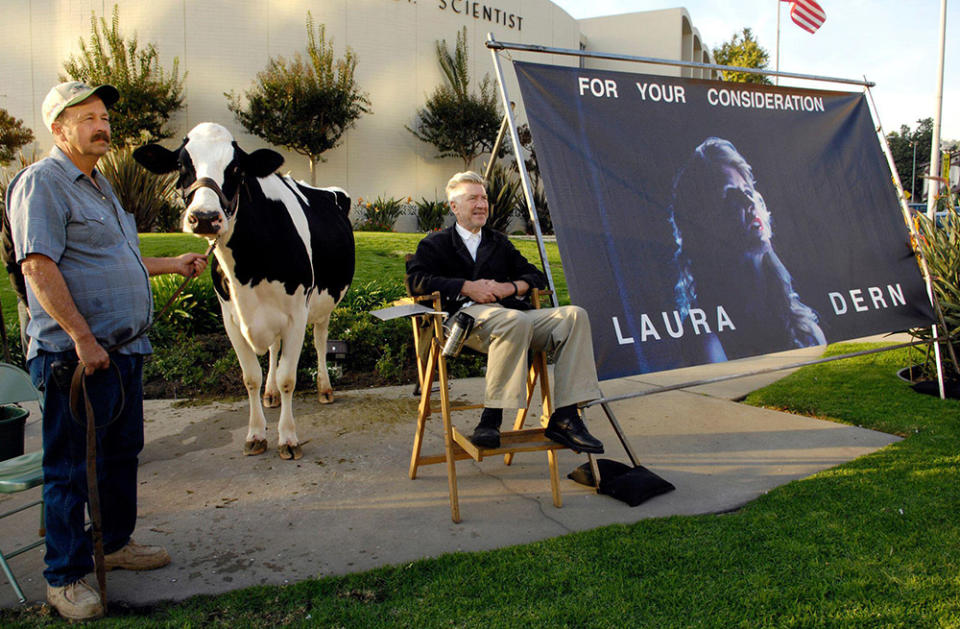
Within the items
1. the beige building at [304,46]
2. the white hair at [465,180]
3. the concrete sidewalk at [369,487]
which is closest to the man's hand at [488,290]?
the white hair at [465,180]

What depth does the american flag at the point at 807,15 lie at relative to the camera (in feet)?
60.7

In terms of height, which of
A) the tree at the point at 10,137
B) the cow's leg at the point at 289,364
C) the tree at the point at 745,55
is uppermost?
the tree at the point at 745,55

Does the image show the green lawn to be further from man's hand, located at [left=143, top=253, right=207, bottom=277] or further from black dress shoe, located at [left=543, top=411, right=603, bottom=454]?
man's hand, located at [left=143, top=253, right=207, bottom=277]

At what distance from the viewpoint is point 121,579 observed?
8.89ft

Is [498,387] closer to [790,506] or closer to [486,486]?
[486,486]

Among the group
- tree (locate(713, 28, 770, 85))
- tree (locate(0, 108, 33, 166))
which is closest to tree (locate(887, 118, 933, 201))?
tree (locate(713, 28, 770, 85))

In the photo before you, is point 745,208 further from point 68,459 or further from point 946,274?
point 68,459

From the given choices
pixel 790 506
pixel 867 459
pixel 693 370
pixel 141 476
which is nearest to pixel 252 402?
pixel 141 476

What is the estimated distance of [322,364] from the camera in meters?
5.64

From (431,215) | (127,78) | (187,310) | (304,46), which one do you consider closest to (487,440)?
(187,310)

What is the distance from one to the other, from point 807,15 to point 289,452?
20073mm

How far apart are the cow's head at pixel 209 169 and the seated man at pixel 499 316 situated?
1075 millimetres

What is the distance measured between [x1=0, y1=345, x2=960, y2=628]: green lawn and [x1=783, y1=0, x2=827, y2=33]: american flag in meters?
18.9

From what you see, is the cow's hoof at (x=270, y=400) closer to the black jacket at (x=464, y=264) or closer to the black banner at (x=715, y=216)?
the black jacket at (x=464, y=264)
